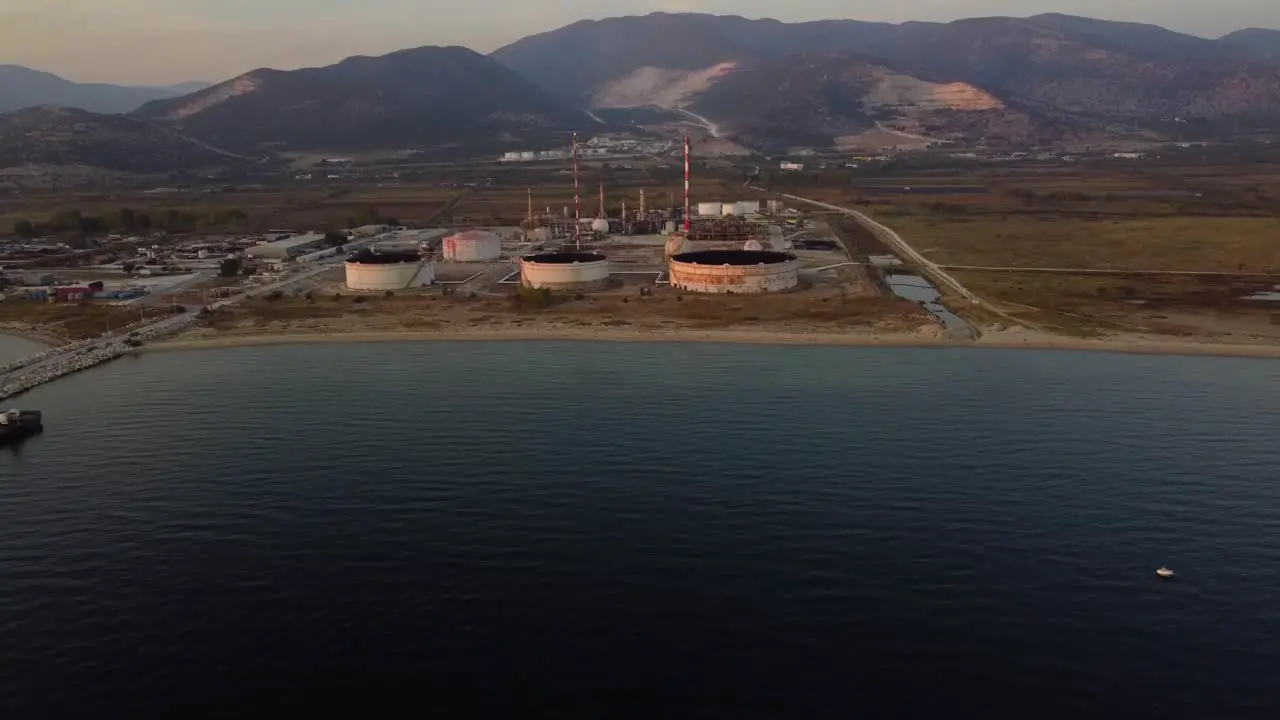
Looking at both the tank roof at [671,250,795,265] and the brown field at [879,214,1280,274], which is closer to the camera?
the tank roof at [671,250,795,265]

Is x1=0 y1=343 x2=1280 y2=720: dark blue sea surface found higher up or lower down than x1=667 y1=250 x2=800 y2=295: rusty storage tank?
lower down

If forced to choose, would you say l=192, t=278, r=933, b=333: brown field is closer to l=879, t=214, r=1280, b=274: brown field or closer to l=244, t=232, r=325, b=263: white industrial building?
l=244, t=232, r=325, b=263: white industrial building

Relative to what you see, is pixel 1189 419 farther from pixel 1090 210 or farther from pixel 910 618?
pixel 1090 210

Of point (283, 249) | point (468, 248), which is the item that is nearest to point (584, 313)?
point (468, 248)

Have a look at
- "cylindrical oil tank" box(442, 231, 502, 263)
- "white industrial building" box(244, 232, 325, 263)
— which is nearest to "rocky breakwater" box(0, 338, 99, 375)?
"white industrial building" box(244, 232, 325, 263)

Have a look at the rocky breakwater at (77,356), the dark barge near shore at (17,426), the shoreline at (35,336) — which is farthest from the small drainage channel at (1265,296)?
→ the shoreline at (35,336)

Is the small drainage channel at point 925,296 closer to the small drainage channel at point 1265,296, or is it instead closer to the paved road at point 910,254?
the paved road at point 910,254
